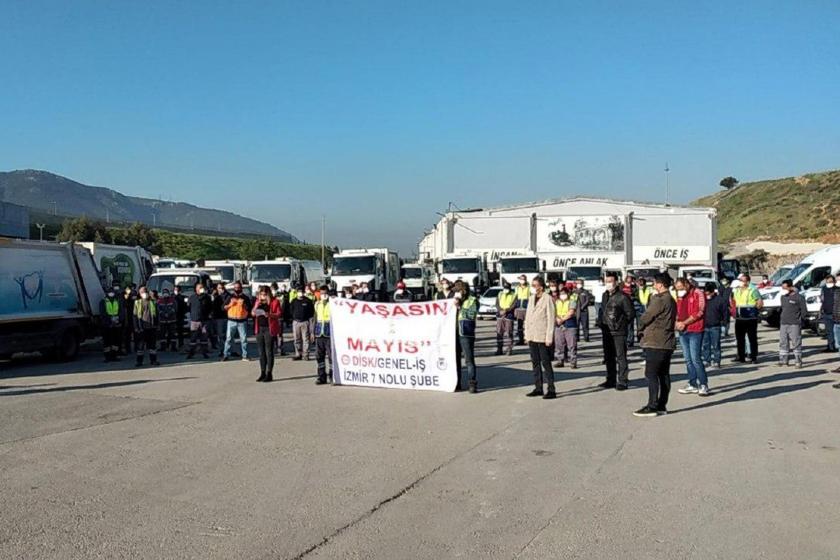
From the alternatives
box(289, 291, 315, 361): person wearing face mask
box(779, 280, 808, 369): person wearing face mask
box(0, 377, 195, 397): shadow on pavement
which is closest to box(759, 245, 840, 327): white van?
box(779, 280, 808, 369): person wearing face mask

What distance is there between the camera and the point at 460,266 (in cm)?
3578

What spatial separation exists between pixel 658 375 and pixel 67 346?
13876 mm

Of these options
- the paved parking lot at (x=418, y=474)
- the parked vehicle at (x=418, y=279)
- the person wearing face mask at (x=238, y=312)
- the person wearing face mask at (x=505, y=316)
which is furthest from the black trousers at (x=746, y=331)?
the parked vehicle at (x=418, y=279)

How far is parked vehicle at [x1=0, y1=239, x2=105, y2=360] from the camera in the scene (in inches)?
667

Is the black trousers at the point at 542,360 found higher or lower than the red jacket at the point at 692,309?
lower

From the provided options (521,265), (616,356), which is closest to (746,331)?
(616,356)

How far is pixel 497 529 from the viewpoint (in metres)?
5.92

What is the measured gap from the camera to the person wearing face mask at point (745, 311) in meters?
15.9

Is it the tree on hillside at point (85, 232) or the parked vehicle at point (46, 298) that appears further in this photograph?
the tree on hillside at point (85, 232)

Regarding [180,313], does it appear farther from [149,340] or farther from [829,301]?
[829,301]

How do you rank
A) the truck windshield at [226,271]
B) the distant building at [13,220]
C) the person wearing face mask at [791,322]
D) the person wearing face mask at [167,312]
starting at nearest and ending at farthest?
the person wearing face mask at [791,322] → the person wearing face mask at [167,312] → the truck windshield at [226,271] → the distant building at [13,220]

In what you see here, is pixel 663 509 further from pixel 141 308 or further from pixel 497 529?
pixel 141 308

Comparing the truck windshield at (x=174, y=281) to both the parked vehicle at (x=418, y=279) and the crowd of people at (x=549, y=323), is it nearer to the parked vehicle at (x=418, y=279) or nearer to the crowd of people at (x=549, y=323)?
the crowd of people at (x=549, y=323)

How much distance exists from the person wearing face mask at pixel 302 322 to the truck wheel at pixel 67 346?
537 centimetres
